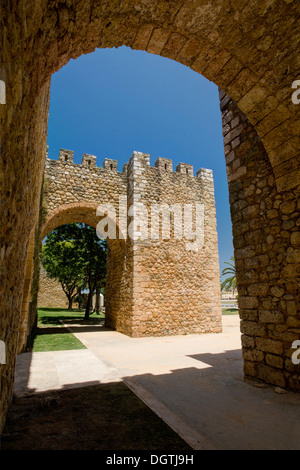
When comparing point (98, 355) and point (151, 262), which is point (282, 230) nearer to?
point (98, 355)

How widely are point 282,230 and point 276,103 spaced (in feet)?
5.43

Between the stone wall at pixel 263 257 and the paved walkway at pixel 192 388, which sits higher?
the stone wall at pixel 263 257

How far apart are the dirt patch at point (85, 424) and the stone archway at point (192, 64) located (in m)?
0.33

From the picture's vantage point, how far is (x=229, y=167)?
13.9 ft

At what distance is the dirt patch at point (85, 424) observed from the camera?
1867mm

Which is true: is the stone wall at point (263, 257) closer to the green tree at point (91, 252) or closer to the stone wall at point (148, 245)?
the stone wall at point (148, 245)

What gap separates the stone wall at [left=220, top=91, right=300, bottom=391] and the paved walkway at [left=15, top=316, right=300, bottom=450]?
406 mm

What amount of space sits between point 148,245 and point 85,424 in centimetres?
681

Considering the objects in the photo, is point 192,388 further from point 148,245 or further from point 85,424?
point 148,245

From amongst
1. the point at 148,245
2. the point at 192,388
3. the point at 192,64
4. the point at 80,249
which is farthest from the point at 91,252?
the point at 192,64

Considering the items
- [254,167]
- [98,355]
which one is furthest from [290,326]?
[98,355]

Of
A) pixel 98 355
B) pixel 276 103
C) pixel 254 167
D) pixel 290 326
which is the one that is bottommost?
pixel 98 355

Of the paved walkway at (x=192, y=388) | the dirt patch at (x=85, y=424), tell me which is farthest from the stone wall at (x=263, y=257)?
the dirt patch at (x=85, y=424)
